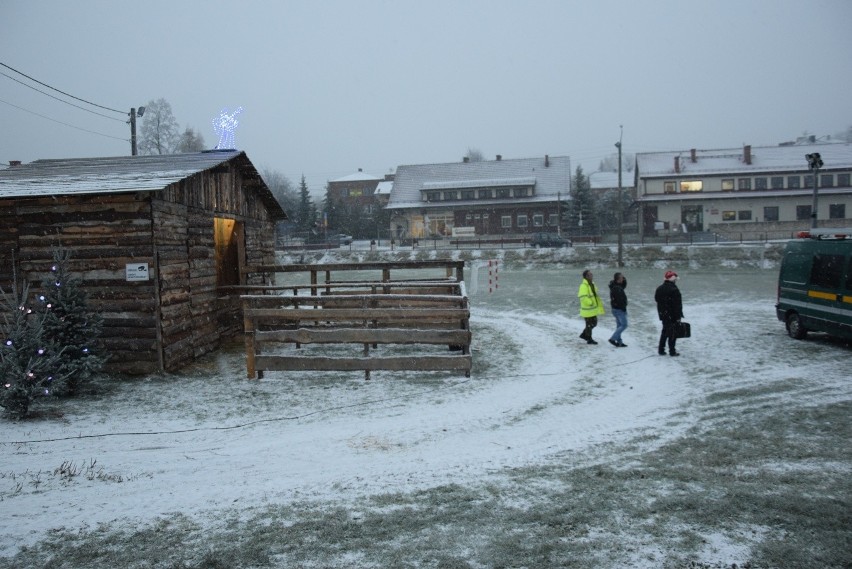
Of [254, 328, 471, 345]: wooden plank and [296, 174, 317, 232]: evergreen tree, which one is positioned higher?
[296, 174, 317, 232]: evergreen tree

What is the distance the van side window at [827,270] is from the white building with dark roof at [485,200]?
148 ft

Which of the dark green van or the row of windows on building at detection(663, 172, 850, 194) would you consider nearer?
the dark green van

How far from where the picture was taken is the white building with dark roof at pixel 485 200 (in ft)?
195

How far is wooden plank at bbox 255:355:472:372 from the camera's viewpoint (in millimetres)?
9922

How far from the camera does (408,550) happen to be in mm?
4324

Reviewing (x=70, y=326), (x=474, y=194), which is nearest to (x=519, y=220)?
(x=474, y=194)

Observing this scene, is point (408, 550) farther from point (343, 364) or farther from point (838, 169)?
point (838, 169)

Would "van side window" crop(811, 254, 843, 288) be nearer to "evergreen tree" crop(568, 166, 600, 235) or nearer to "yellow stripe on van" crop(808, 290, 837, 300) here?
"yellow stripe on van" crop(808, 290, 837, 300)

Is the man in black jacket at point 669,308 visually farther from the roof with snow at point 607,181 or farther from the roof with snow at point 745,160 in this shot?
the roof with snow at point 607,181

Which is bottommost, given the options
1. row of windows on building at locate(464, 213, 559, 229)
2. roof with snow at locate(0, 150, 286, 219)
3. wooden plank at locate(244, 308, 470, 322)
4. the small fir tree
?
the small fir tree

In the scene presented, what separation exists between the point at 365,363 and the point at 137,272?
14.6ft

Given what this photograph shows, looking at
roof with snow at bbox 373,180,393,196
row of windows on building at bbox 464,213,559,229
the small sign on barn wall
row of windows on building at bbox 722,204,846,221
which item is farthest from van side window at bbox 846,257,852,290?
roof with snow at bbox 373,180,393,196

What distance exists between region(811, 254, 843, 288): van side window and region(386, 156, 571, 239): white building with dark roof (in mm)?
45234

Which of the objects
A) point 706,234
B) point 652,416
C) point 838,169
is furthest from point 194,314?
point 838,169
